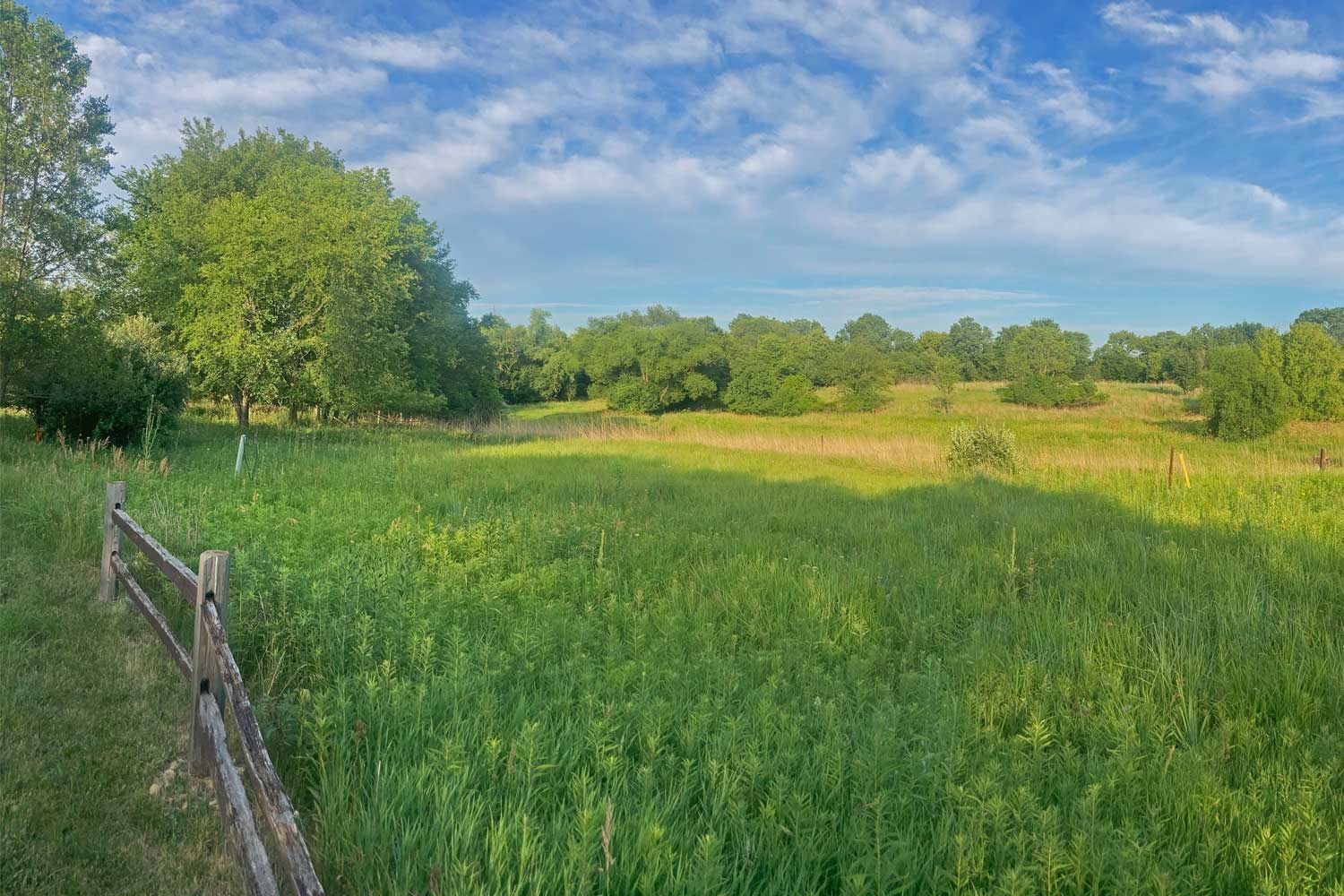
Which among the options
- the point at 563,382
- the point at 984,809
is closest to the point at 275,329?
the point at 984,809

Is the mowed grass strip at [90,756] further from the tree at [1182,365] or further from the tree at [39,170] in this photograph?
the tree at [1182,365]

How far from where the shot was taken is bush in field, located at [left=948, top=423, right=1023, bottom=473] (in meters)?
16.2

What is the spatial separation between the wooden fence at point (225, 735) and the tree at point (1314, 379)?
4143 cm

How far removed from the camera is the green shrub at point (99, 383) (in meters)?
13.3

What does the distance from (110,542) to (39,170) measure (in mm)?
13738

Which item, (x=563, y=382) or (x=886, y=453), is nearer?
(x=886, y=453)

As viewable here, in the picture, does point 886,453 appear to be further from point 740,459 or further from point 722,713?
point 722,713

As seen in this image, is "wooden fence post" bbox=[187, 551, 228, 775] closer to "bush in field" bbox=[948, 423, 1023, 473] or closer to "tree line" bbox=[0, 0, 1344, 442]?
"tree line" bbox=[0, 0, 1344, 442]

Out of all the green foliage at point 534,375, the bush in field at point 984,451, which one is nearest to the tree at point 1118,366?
the green foliage at point 534,375

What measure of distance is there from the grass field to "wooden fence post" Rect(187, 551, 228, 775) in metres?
0.34

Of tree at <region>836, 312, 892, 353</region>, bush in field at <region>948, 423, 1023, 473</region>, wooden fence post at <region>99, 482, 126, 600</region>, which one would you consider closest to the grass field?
wooden fence post at <region>99, 482, 126, 600</region>

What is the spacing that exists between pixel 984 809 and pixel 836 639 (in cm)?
229

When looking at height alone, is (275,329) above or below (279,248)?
below

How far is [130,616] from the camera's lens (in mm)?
5727
